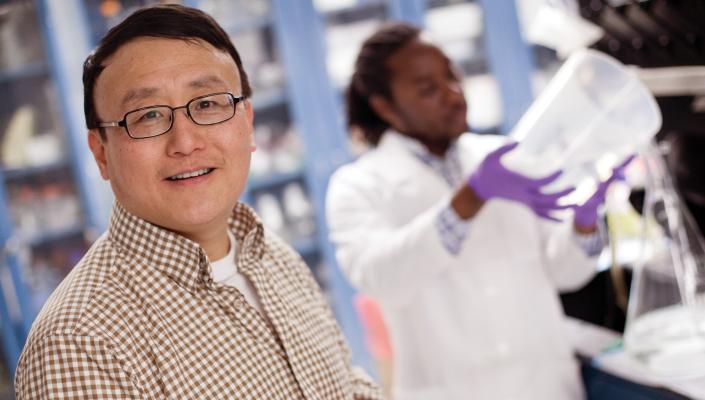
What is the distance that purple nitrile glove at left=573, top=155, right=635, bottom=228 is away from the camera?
5.09ft

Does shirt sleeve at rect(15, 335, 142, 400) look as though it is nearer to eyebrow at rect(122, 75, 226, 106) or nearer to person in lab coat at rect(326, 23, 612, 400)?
eyebrow at rect(122, 75, 226, 106)

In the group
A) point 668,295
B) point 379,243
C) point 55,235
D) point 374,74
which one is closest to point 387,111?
point 374,74

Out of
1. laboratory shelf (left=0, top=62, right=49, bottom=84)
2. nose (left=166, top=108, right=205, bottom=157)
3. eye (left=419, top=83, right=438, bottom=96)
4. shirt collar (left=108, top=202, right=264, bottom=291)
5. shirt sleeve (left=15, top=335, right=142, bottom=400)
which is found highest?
laboratory shelf (left=0, top=62, right=49, bottom=84)

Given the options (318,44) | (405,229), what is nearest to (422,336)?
(405,229)

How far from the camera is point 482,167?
143cm

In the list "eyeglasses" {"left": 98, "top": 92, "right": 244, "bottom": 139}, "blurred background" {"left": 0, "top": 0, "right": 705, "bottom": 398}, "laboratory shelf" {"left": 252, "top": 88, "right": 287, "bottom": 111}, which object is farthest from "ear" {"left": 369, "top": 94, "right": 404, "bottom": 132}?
"laboratory shelf" {"left": 252, "top": 88, "right": 287, "bottom": 111}

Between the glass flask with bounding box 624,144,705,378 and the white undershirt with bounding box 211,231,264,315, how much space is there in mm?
835

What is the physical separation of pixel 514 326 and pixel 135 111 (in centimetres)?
103

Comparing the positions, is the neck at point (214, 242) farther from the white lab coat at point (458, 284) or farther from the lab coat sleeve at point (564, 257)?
the lab coat sleeve at point (564, 257)

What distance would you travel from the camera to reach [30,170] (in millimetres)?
3775

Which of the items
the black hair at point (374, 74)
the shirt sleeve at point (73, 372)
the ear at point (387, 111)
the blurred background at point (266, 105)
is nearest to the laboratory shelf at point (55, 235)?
the blurred background at point (266, 105)

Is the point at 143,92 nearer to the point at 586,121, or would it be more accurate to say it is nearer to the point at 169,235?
the point at 169,235

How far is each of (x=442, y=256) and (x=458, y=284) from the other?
0.15m

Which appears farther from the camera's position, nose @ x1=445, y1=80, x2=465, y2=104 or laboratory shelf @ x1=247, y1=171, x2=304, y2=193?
laboratory shelf @ x1=247, y1=171, x2=304, y2=193
